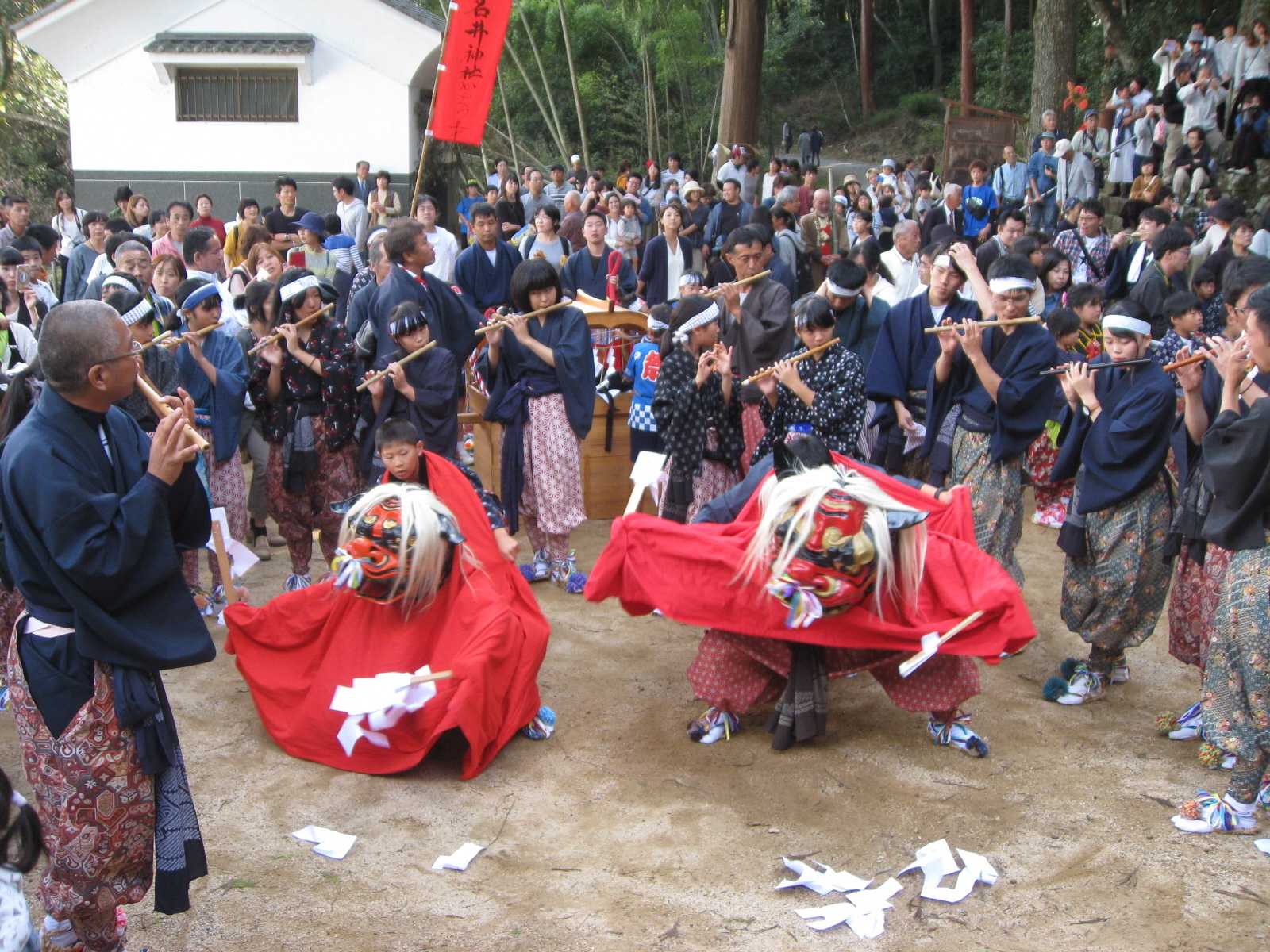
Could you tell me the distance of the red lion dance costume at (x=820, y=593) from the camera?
382 centimetres

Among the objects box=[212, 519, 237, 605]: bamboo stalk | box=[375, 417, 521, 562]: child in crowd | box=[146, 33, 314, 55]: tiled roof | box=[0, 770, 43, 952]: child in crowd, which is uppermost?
box=[146, 33, 314, 55]: tiled roof

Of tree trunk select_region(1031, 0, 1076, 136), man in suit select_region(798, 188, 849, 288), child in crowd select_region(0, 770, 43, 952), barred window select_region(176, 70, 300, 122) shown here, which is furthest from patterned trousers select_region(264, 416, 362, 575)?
tree trunk select_region(1031, 0, 1076, 136)

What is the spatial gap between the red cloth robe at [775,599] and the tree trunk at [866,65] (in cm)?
2726

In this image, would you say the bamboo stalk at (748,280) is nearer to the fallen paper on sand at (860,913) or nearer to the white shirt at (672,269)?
the white shirt at (672,269)

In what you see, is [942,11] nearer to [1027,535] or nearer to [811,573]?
[1027,535]

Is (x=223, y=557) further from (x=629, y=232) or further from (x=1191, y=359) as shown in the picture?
(x=629, y=232)

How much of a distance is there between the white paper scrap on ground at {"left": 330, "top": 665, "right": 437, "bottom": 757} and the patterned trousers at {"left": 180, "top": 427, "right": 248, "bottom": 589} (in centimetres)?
217

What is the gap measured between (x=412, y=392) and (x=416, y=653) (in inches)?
66.8

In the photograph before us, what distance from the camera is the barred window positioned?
1388 centimetres

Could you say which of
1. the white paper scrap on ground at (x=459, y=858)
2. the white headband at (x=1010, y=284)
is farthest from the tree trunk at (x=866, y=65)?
the white paper scrap on ground at (x=459, y=858)

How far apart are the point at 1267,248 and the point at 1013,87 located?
18696 millimetres

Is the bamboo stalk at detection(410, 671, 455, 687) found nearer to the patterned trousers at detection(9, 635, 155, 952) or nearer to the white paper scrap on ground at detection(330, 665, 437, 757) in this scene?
the white paper scrap on ground at detection(330, 665, 437, 757)

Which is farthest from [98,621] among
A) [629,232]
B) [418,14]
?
[418,14]

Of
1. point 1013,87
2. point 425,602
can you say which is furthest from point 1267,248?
point 1013,87
